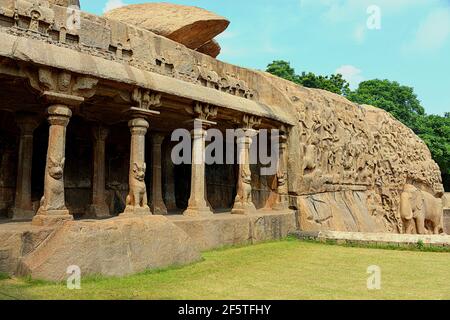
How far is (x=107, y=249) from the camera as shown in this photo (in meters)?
5.44

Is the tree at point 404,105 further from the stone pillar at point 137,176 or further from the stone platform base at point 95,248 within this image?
the stone platform base at point 95,248

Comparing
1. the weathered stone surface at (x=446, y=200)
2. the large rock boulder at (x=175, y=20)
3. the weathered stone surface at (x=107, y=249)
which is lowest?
the weathered stone surface at (x=107, y=249)

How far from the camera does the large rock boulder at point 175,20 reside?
12.1m

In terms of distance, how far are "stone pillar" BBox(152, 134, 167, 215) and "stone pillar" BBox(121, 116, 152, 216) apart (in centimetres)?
304

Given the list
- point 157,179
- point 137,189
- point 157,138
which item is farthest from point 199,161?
point 157,138

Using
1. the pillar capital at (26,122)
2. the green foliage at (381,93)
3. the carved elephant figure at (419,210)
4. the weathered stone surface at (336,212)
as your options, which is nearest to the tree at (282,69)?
the green foliage at (381,93)

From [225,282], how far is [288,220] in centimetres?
607

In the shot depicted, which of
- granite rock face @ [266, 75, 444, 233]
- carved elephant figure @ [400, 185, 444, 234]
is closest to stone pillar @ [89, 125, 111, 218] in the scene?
granite rock face @ [266, 75, 444, 233]

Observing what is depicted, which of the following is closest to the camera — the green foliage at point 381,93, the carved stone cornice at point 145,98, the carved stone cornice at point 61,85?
the carved stone cornice at point 61,85

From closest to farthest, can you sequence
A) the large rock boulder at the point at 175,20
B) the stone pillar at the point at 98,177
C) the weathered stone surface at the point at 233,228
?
the weathered stone surface at the point at 233,228 → the stone pillar at the point at 98,177 → the large rock boulder at the point at 175,20

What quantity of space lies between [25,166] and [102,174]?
5.84 feet

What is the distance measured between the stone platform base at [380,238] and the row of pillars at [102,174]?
189cm

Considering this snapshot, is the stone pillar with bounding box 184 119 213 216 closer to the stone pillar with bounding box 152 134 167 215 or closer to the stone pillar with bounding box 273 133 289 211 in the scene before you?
the stone pillar with bounding box 152 134 167 215

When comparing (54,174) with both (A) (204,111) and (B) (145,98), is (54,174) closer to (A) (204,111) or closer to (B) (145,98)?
(B) (145,98)
